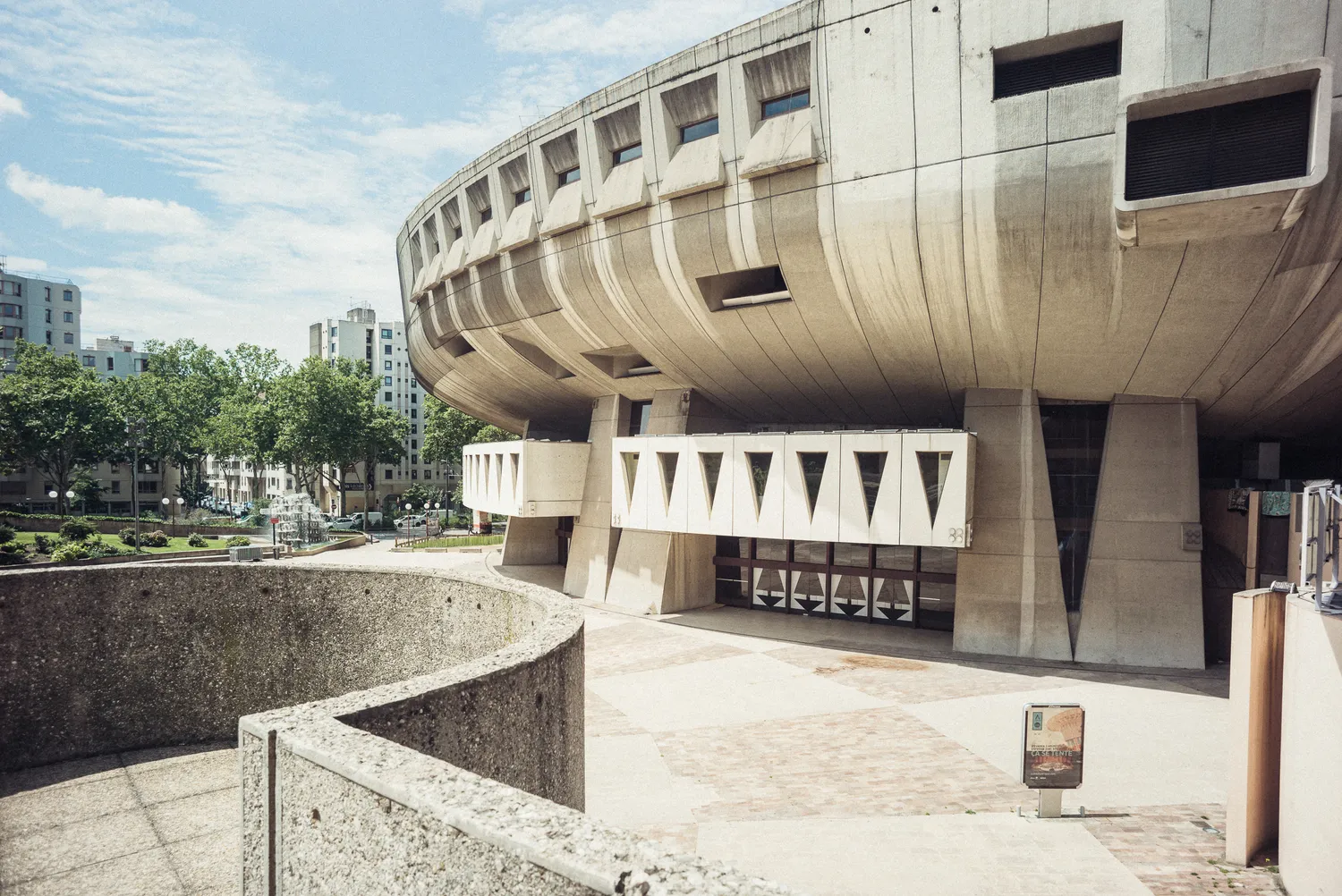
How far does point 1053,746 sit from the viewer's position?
936 cm

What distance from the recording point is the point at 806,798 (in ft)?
33.0

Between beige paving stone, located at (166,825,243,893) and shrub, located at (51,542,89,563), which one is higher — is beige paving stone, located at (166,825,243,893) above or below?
below

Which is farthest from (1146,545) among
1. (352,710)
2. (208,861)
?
(208,861)

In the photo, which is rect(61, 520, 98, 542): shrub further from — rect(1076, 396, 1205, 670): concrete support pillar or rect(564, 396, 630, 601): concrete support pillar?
rect(1076, 396, 1205, 670): concrete support pillar

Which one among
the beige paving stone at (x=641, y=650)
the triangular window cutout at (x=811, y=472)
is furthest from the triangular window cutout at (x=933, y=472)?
the beige paving stone at (x=641, y=650)

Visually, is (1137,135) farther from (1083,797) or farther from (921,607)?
(921,607)

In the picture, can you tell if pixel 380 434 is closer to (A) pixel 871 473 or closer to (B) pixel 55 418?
(B) pixel 55 418

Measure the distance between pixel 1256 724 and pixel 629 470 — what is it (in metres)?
16.5

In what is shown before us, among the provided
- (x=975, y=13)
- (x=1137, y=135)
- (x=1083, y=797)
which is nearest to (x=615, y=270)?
(x=975, y=13)

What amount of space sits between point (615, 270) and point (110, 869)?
1552 centimetres

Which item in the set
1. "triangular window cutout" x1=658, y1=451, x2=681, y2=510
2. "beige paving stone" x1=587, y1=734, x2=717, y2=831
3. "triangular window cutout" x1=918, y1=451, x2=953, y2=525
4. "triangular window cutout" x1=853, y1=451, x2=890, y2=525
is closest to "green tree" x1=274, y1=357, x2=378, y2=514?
"triangular window cutout" x1=658, y1=451, x2=681, y2=510

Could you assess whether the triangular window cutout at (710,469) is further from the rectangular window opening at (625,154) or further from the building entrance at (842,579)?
the rectangular window opening at (625,154)

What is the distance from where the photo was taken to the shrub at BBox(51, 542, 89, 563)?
27750mm

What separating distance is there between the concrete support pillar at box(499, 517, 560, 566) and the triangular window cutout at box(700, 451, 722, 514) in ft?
50.6
